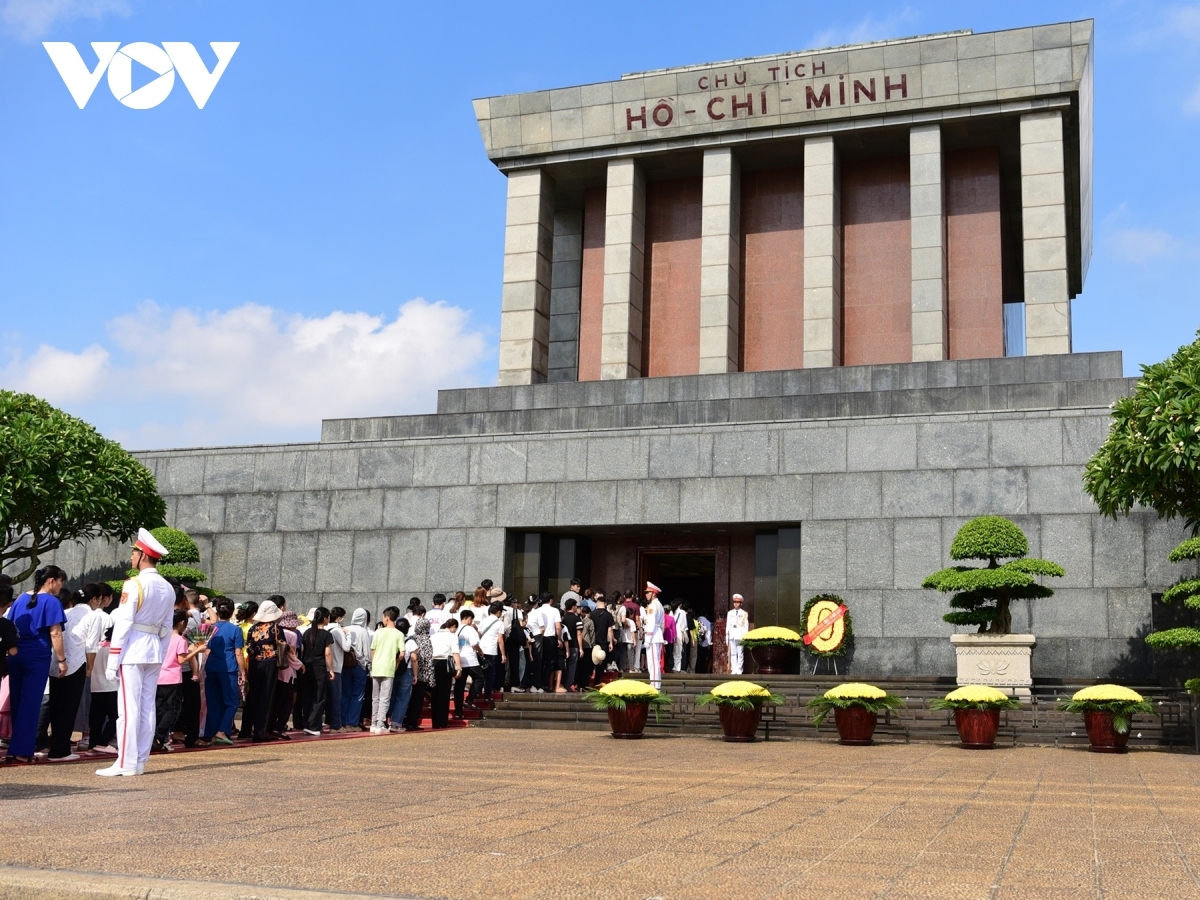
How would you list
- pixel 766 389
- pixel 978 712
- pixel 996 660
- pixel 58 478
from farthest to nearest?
pixel 766 389 → pixel 58 478 → pixel 996 660 → pixel 978 712

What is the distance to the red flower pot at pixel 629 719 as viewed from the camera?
1477cm

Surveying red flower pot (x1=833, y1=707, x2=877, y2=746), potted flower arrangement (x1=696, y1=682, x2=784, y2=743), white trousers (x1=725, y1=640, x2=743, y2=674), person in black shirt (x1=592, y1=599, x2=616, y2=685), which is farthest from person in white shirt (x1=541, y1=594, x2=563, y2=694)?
red flower pot (x1=833, y1=707, x2=877, y2=746)

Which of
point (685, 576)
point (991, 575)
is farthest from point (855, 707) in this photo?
point (685, 576)

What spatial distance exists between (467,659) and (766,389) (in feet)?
33.7

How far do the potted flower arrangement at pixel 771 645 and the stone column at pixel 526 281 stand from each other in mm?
10895

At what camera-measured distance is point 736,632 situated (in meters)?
Result: 20.7

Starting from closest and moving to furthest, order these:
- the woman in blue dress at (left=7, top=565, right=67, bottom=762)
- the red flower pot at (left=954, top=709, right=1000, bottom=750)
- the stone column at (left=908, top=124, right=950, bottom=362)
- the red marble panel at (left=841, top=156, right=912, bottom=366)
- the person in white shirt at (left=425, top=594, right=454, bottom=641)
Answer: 1. the woman in blue dress at (left=7, top=565, right=67, bottom=762)
2. the red flower pot at (left=954, top=709, right=1000, bottom=750)
3. the person in white shirt at (left=425, top=594, right=454, bottom=641)
4. the stone column at (left=908, top=124, right=950, bottom=362)
5. the red marble panel at (left=841, top=156, right=912, bottom=366)

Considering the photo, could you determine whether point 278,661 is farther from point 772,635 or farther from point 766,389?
point 766,389

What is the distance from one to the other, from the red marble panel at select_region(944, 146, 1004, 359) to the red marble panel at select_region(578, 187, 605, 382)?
8209mm

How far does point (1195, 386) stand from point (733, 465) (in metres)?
8.72

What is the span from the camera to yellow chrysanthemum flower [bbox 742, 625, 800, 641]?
19908 mm

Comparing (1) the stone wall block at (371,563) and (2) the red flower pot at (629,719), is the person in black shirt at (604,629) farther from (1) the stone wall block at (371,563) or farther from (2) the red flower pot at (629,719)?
(1) the stone wall block at (371,563)

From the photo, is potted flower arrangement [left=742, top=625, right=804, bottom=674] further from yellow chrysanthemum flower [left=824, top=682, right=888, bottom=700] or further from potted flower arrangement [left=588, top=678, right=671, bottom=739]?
yellow chrysanthemum flower [left=824, top=682, right=888, bottom=700]

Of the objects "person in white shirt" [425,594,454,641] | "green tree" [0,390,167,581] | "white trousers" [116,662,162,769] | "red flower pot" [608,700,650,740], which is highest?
"green tree" [0,390,167,581]
